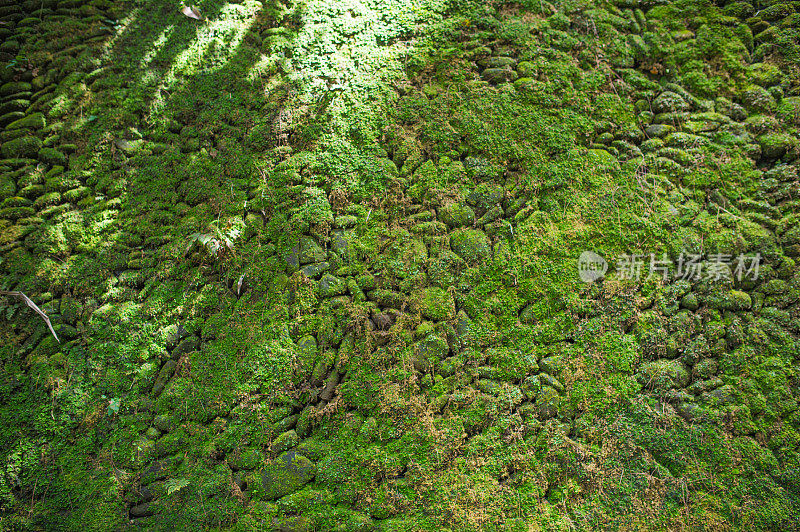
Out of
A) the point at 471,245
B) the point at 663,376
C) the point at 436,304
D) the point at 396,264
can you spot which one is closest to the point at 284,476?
the point at 436,304

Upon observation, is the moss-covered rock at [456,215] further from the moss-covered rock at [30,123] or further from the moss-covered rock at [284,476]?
the moss-covered rock at [30,123]

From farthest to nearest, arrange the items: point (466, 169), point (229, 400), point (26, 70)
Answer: point (26, 70) < point (466, 169) < point (229, 400)

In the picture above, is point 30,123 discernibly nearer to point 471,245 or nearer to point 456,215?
point 456,215

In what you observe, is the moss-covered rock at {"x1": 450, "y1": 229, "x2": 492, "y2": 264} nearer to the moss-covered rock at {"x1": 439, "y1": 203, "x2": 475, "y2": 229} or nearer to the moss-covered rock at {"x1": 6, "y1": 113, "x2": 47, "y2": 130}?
the moss-covered rock at {"x1": 439, "y1": 203, "x2": 475, "y2": 229}

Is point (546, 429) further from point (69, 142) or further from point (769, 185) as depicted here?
point (69, 142)

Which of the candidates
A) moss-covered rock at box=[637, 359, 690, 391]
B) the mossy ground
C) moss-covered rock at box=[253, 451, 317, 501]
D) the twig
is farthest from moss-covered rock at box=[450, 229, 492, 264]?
the twig

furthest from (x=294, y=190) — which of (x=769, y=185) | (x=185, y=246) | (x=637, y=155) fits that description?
(x=769, y=185)

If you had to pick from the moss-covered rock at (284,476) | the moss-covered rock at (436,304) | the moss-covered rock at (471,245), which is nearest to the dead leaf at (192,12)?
the moss-covered rock at (471,245)
